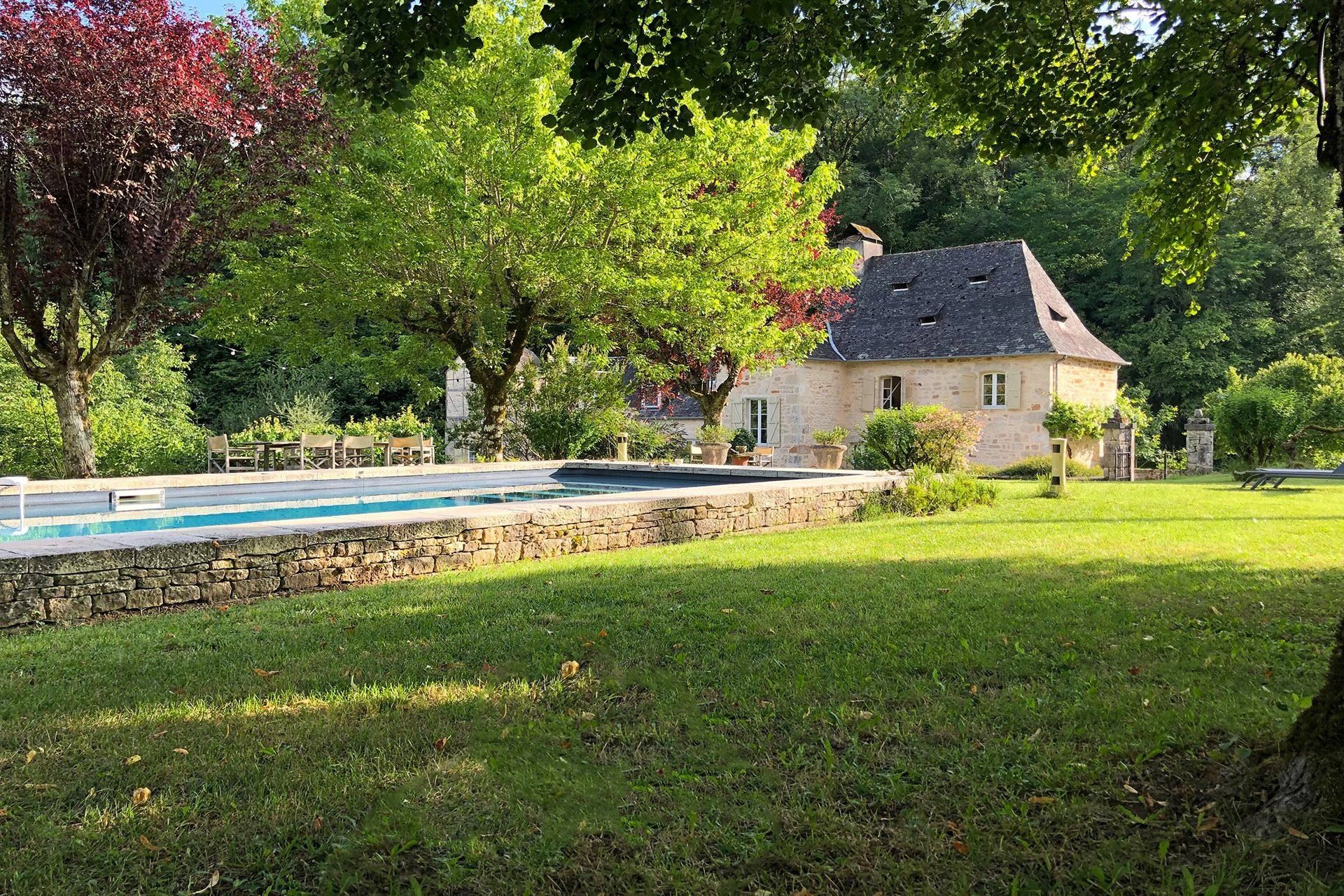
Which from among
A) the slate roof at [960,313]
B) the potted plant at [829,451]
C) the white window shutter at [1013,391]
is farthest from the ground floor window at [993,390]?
the potted plant at [829,451]

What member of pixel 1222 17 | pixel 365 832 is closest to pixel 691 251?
pixel 1222 17

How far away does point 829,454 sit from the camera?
16625 millimetres

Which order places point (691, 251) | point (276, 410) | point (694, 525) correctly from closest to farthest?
point (694, 525) → point (691, 251) → point (276, 410)

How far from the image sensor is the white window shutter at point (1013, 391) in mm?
22859

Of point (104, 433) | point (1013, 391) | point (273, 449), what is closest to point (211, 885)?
point (104, 433)

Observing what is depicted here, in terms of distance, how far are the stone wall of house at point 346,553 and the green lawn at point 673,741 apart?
10.4 inches

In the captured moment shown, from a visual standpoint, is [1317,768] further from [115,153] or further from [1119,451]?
[1119,451]

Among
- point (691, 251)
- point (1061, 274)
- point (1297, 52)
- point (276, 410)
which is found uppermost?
point (1061, 274)

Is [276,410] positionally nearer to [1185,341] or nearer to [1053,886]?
[1053,886]

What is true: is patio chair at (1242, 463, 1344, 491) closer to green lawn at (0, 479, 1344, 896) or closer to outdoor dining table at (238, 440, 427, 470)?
green lawn at (0, 479, 1344, 896)

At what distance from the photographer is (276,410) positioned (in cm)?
2383

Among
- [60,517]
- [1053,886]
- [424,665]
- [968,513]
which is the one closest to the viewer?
[1053,886]

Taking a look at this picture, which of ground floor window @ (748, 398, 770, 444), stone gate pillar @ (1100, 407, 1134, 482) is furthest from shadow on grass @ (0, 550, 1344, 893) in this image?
ground floor window @ (748, 398, 770, 444)

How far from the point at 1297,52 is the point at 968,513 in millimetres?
6619
